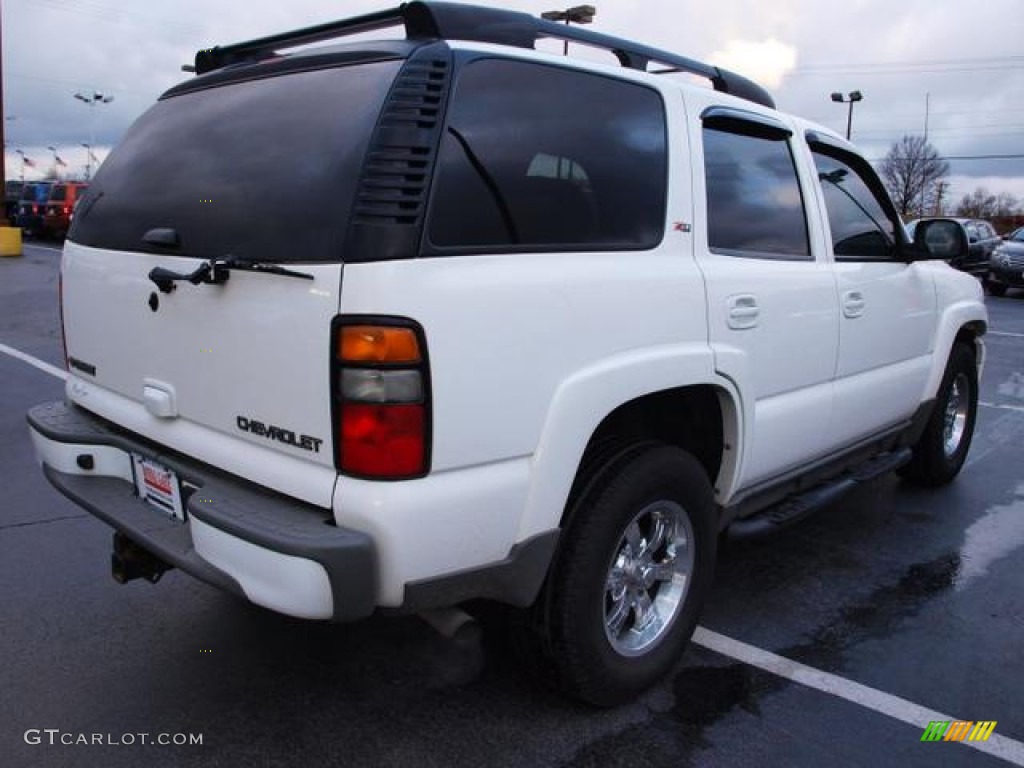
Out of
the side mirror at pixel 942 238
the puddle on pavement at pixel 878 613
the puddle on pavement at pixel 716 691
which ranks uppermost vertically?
the side mirror at pixel 942 238

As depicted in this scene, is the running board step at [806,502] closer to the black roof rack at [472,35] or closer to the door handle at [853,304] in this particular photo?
the door handle at [853,304]

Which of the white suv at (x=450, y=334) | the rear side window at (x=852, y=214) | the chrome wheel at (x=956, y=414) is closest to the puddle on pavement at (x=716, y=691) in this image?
the white suv at (x=450, y=334)

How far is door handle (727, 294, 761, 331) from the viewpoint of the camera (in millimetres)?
3082

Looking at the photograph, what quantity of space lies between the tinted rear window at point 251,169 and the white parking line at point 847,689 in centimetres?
215

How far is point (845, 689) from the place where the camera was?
3057 mm

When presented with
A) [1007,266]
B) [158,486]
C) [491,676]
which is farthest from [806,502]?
[1007,266]

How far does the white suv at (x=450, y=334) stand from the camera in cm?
221

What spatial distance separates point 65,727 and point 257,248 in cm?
162

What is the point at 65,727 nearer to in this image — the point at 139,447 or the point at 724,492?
the point at 139,447

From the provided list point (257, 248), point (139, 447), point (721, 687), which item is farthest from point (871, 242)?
point (139, 447)

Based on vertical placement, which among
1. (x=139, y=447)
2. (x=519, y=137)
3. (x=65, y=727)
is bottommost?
(x=65, y=727)

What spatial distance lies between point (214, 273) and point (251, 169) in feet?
1.13

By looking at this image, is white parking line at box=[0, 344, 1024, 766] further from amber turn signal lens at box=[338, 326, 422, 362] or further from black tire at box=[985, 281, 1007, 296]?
black tire at box=[985, 281, 1007, 296]

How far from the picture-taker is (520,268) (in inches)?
94.5
